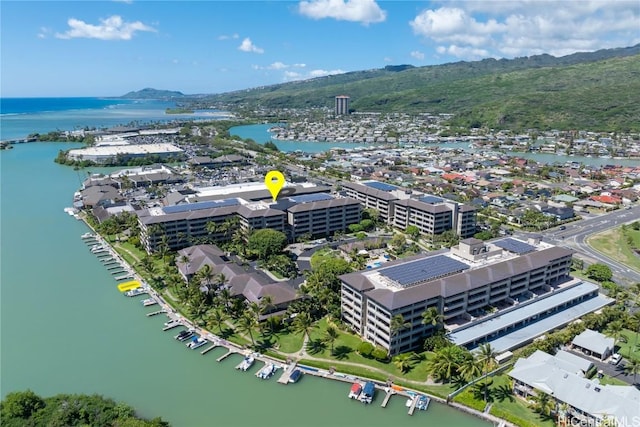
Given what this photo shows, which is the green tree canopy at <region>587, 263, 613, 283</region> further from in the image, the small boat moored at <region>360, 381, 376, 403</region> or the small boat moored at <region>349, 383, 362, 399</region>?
the small boat moored at <region>349, 383, 362, 399</region>

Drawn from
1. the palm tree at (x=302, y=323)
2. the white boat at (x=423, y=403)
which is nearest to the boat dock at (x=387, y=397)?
the white boat at (x=423, y=403)

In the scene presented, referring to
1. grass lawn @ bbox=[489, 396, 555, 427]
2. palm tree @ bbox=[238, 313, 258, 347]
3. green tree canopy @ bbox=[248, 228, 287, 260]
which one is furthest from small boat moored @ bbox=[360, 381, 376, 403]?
green tree canopy @ bbox=[248, 228, 287, 260]

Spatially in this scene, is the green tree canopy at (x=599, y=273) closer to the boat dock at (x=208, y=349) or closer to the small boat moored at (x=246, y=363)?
the small boat moored at (x=246, y=363)

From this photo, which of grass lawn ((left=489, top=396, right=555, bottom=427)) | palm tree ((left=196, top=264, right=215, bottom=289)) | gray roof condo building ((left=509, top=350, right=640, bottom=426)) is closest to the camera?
gray roof condo building ((left=509, top=350, right=640, bottom=426))

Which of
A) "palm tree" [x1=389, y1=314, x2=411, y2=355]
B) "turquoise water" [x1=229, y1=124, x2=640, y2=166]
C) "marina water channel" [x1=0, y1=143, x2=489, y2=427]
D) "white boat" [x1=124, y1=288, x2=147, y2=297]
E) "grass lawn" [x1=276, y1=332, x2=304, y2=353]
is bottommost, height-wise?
"marina water channel" [x1=0, y1=143, x2=489, y2=427]

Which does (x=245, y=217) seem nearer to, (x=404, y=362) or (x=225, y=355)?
(x=225, y=355)

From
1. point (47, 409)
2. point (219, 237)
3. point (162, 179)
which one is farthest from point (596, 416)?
point (162, 179)

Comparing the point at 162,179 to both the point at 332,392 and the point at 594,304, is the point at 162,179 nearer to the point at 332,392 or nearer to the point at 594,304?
the point at 332,392
